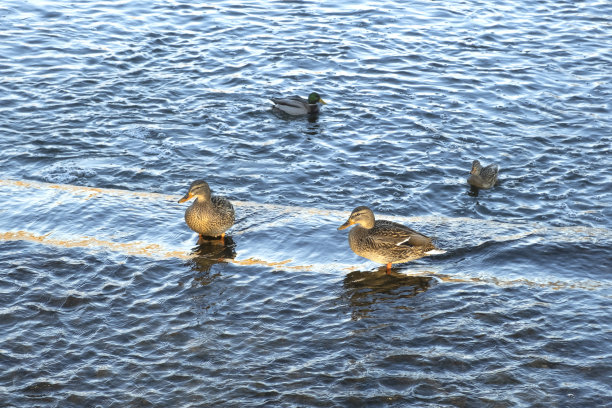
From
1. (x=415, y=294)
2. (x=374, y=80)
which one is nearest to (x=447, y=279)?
(x=415, y=294)

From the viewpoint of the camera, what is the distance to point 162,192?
43.4 ft

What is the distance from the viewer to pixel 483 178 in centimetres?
1381

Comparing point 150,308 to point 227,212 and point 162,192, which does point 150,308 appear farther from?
point 162,192

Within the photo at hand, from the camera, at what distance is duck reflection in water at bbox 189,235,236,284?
9945mm

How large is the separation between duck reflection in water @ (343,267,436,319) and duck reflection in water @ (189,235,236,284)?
1.70 meters


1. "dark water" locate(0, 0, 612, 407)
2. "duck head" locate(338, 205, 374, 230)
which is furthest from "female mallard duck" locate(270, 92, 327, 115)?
"duck head" locate(338, 205, 374, 230)

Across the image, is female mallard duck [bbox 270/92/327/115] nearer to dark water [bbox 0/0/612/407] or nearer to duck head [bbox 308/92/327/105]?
duck head [bbox 308/92/327/105]

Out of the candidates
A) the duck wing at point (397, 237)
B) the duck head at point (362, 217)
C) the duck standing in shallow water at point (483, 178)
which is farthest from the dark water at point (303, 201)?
the duck head at point (362, 217)

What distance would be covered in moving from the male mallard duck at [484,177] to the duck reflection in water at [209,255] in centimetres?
490

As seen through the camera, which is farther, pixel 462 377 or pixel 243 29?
pixel 243 29

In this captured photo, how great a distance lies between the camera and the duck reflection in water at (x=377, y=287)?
9.33 metres

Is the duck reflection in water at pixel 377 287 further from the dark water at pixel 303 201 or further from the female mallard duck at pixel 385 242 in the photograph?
the female mallard duck at pixel 385 242

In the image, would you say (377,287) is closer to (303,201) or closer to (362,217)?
(362,217)

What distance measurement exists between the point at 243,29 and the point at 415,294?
13.5 meters
